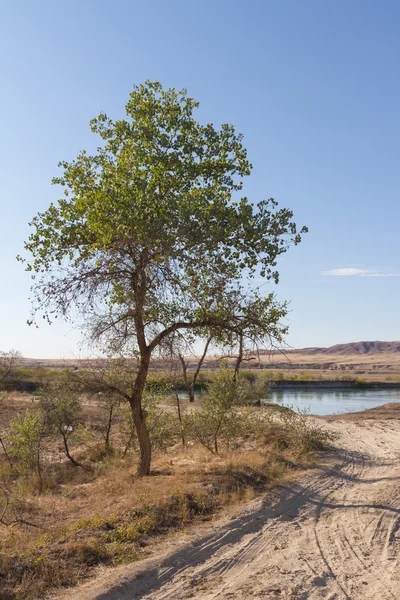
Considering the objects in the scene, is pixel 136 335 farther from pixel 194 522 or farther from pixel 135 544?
pixel 135 544

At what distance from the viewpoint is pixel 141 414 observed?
43.4ft

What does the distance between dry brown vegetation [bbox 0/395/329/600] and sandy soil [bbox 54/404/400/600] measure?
0.48 metres

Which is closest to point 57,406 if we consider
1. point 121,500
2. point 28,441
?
point 28,441

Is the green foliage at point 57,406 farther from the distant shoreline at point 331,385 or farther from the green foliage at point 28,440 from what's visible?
the distant shoreline at point 331,385

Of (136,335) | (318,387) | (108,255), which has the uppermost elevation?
(108,255)

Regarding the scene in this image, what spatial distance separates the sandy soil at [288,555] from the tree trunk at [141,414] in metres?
3.80

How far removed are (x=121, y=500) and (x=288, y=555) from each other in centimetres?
396

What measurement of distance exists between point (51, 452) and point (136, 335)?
11491mm

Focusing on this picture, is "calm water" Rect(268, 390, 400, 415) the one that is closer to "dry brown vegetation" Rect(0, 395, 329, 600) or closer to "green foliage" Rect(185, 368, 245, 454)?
"dry brown vegetation" Rect(0, 395, 329, 600)

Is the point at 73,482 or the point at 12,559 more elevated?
the point at 12,559

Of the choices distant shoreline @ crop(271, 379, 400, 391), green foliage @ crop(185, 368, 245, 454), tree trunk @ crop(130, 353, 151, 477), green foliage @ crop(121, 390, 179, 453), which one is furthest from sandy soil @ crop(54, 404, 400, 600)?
distant shoreline @ crop(271, 379, 400, 391)

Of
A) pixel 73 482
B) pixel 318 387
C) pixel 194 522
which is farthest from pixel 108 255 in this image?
pixel 318 387

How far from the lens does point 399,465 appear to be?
1402cm

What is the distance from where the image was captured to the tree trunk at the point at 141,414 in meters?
12.8
